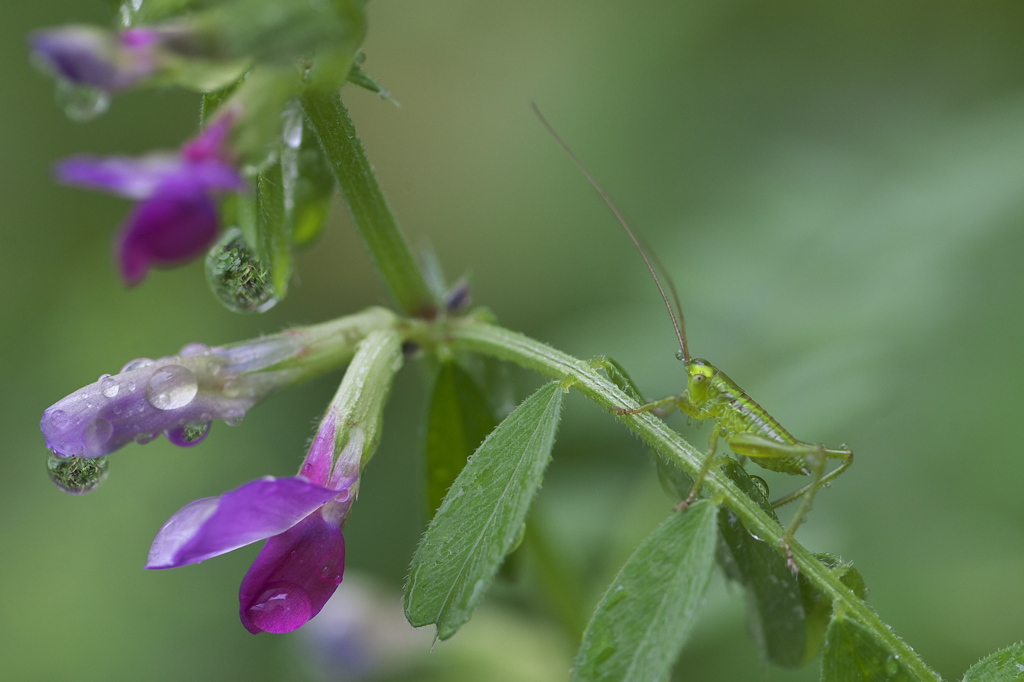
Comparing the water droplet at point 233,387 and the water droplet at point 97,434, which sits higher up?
the water droplet at point 233,387

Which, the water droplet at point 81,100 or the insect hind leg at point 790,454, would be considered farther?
the insect hind leg at point 790,454

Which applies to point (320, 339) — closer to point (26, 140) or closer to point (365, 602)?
point (365, 602)

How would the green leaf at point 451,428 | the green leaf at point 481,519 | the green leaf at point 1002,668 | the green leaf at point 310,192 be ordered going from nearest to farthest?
1. the green leaf at point 481,519
2. the green leaf at point 1002,668
3. the green leaf at point 310,192
4. the green leaf at point 451,428

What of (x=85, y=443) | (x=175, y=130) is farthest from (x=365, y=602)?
(x=175, y=130)

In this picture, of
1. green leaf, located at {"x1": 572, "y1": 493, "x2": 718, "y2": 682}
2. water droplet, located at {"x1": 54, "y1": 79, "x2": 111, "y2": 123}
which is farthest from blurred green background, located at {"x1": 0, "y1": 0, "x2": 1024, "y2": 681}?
water droplet, located at {"x1": 54, "y1": 79, "x2": 111, "y2": 123}

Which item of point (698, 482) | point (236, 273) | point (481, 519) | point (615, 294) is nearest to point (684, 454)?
point (698, 482)

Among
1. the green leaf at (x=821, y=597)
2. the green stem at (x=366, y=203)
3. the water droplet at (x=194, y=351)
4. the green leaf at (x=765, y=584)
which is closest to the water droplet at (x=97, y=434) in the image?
the water droplet at (x=194, y=351)

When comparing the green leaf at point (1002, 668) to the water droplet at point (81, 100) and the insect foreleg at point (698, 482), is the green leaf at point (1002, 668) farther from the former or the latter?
the water droplet at point (81, 100)

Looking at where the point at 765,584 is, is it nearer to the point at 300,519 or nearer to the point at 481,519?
the point at 481,519
